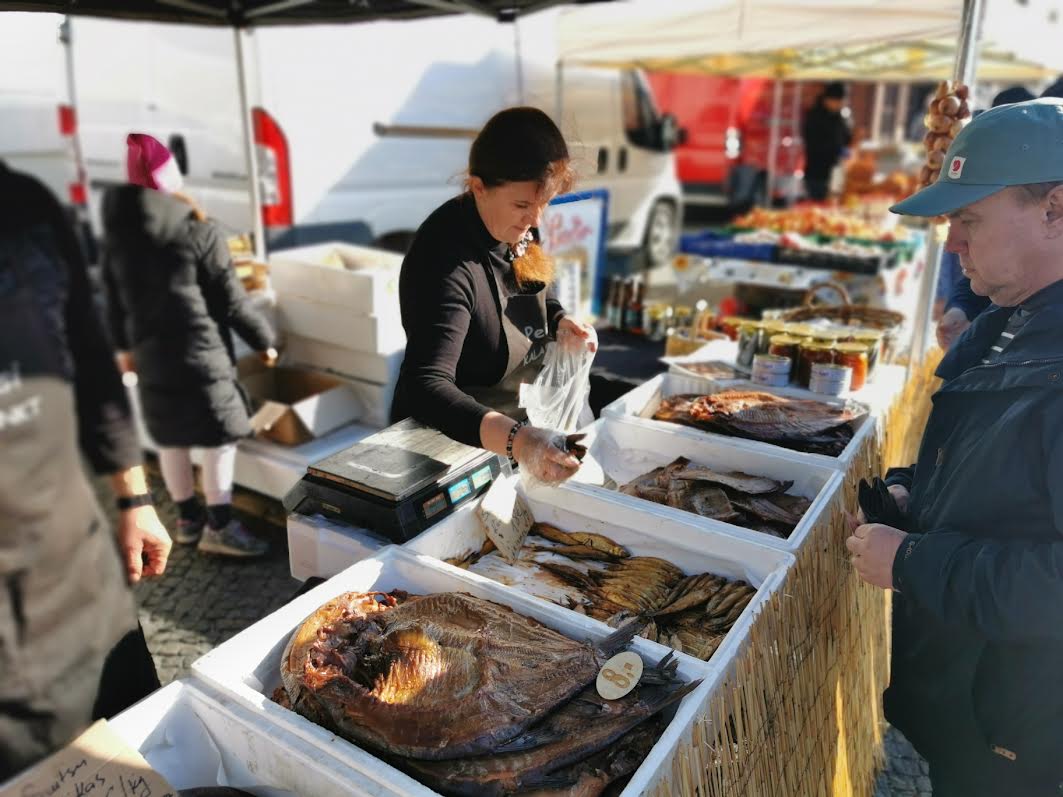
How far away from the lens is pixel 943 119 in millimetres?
3201

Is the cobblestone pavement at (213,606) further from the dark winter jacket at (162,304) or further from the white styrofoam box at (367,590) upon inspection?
the dark winter jacket at (162,304)

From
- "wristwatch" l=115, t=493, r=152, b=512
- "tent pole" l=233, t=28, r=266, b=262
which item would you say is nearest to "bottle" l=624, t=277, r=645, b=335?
"tent pole" l=233, t=28, r=266, b=262

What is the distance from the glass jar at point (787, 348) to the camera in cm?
318

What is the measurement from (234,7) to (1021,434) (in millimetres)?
3600

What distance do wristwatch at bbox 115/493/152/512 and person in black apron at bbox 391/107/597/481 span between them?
870mm

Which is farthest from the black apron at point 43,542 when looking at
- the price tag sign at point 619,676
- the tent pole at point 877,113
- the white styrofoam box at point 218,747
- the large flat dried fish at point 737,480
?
the tent pole at point 877,113

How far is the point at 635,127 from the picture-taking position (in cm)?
917

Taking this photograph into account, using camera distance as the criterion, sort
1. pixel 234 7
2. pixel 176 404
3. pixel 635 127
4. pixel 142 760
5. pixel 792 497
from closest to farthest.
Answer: pixel 176 404 → pixel 142 760 → pixel 792 497 → pixel 234 7 → pixel 635 127

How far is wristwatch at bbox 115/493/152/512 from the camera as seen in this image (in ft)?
3.06

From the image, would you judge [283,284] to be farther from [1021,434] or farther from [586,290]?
[1021,434]

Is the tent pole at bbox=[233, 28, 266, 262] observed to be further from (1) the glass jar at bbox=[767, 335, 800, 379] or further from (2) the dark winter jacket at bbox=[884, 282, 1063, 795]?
(2) the dark winter jacket at bbox=[884, 282, 1063, 795]

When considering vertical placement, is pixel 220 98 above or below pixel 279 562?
above

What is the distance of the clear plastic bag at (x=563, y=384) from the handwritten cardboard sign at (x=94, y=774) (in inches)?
57.8

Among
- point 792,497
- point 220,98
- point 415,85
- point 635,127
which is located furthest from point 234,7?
point 635,127
